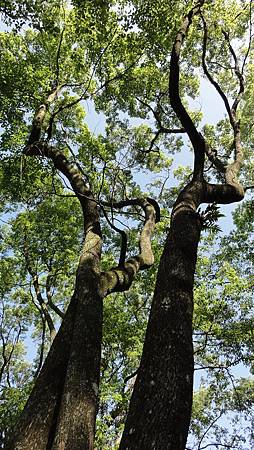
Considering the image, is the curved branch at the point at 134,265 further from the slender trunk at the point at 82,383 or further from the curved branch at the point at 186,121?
the curved branch at the point at 186,121

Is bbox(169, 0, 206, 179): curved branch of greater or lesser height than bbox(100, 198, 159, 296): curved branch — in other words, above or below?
above

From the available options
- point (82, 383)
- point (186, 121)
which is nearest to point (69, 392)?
point (82, 383)

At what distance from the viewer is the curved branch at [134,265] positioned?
4730 mm

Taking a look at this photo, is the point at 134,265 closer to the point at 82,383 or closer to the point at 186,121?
the point at 186,121

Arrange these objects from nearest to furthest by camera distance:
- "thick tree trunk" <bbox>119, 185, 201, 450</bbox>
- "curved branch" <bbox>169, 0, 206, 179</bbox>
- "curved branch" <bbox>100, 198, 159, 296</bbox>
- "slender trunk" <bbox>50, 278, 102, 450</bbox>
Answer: "thick tree trunk" <bbox>119, 185, 201, 450</bbox> < "slender trunk" <bbox>50, 278, 102, 450</bbox> < "curved branch" <bbox>100, 198, 159, 296</bbox> < "curved branch" <bbox>169, 0, 206, 179</bbox>

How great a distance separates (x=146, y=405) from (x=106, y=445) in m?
9.58

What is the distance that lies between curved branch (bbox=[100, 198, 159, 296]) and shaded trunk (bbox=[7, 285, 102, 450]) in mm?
566

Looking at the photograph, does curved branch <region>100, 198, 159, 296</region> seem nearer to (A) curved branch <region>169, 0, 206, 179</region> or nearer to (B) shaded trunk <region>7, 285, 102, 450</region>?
(B) shaded trunk <region>7, 285, 102, 450</region>

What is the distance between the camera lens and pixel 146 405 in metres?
2.54

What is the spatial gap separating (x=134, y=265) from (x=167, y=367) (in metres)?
2.72

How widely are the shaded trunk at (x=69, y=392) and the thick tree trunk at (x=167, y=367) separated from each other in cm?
62

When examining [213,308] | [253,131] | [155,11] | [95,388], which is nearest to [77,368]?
[95,388]

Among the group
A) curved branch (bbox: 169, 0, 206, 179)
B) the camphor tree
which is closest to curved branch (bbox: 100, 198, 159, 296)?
the camphor tree

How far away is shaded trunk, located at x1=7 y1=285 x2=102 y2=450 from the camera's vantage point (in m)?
3.00
